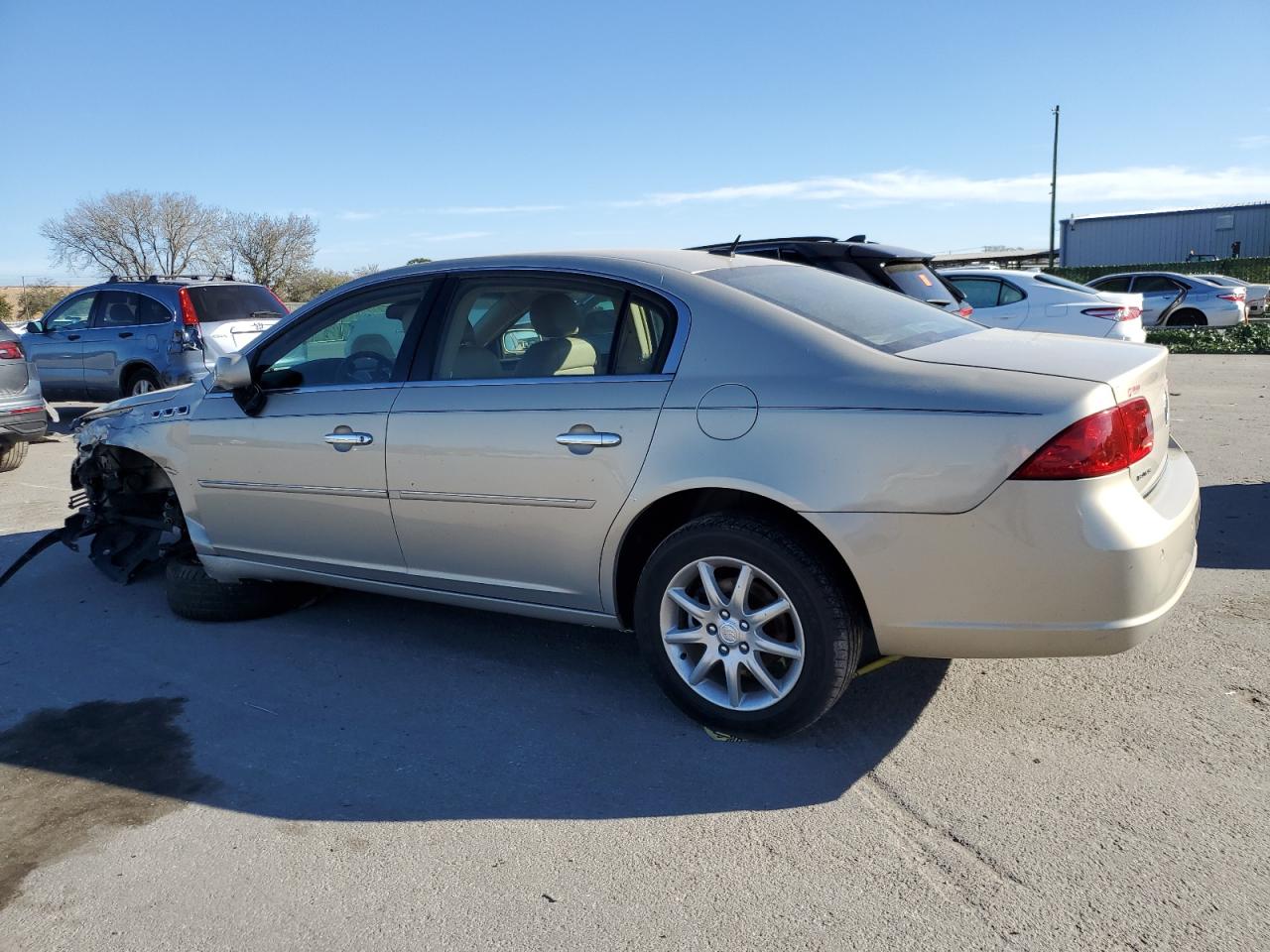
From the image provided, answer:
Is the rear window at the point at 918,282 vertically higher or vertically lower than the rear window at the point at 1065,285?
higher

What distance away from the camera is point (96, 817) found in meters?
3.34

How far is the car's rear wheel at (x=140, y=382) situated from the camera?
40.0 ft

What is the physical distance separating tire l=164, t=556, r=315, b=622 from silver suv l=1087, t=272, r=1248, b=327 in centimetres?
1918

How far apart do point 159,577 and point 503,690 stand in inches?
113

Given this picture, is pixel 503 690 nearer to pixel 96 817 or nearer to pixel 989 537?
pixel 96 817

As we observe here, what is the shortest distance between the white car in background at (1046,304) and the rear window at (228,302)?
802 cm

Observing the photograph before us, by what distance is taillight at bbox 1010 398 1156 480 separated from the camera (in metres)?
3.00

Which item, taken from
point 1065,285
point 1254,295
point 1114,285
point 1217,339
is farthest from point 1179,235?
point 1065,285

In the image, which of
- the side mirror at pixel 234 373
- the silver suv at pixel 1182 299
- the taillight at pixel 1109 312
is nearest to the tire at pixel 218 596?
the side mirror at pixel 234 373

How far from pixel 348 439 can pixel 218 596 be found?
1.33 meters

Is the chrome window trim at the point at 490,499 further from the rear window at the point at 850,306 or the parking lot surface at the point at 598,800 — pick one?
the rear window at the point at 850,306

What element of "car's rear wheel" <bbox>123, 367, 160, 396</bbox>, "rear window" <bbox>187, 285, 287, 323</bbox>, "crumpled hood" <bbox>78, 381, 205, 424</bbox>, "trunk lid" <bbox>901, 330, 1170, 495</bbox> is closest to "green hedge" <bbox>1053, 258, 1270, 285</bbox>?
"rear window" <bbox>187, 285, 287, 323</bbox>

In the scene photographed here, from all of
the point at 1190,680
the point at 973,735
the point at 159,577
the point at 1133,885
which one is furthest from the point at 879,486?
the point at 159,577

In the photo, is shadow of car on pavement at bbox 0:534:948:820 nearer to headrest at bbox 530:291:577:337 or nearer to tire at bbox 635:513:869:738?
tire at bbox 635:513:869:738
